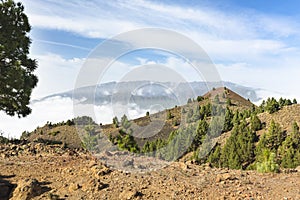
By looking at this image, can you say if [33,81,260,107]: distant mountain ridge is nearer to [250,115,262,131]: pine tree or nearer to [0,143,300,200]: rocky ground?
[0,143,300,200]: rocky ground

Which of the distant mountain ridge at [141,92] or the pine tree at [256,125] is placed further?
the pine tree at [256,125]

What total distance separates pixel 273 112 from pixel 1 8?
2871 cm

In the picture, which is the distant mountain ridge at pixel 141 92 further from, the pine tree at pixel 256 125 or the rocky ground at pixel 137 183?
the pine tree at pixel 256 125

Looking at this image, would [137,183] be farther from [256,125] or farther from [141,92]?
[256,125]

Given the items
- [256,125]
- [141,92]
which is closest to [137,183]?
[141,92]

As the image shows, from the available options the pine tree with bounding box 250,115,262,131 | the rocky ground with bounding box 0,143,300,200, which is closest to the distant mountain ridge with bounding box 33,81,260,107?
the rocky ground with bounding box 0,143,300,200

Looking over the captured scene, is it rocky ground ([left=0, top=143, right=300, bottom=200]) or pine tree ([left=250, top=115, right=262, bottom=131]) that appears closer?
rocky ground ([left=0, top=143, right=300, bottom=200])

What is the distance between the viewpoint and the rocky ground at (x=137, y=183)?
7.05 metres

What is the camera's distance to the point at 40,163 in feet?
32.1

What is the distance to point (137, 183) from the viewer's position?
7574 mm

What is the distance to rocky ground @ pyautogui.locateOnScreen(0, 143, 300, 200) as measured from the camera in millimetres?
7051

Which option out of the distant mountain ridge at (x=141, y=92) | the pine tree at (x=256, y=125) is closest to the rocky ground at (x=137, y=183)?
the distant mountain ridge at (x=141, y=92)

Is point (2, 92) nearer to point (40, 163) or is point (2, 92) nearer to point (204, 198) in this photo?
point (40, 163)

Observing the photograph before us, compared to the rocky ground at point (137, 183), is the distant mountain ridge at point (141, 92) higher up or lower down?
higher up
